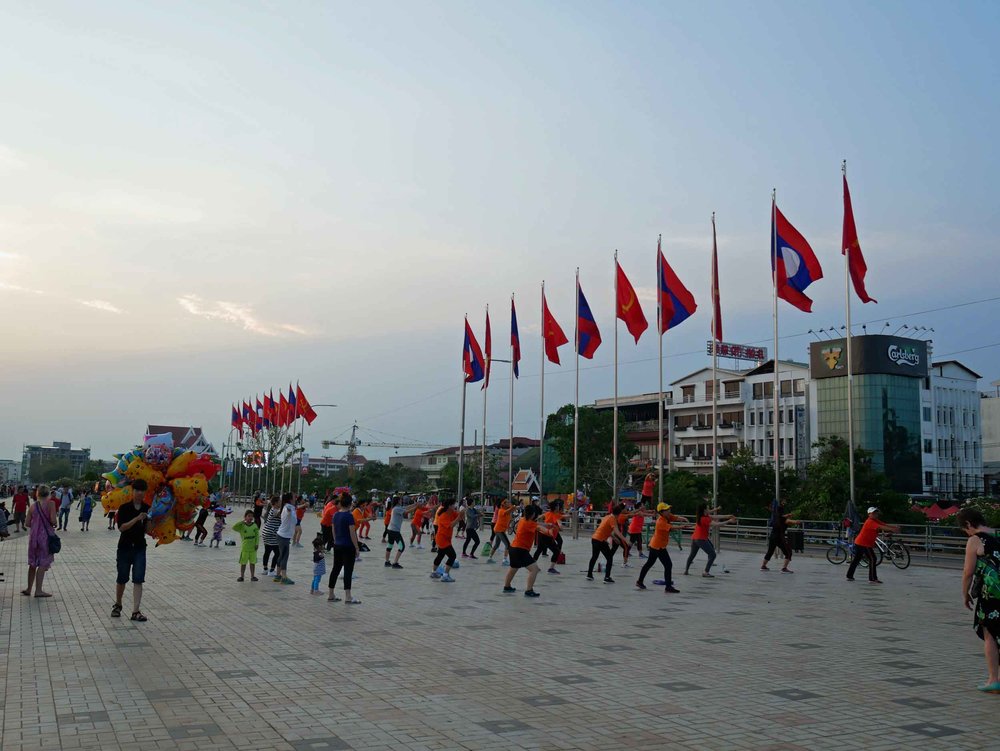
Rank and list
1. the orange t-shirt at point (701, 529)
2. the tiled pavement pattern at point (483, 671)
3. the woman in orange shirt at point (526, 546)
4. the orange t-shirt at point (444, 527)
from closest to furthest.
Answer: the tiled pavement pattern at point (483, 671)
the woman in orange shirt at point (526, 546)
the orange t-shirt at point (444, 527)
the orange t-shirt at point (701, 529)

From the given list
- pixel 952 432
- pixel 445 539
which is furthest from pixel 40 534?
pixel 952 432

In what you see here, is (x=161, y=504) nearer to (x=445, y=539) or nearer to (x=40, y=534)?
(x=40, y=534)

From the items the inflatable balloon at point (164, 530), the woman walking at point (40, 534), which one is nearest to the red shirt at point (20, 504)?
the woman walking at point (40, 534)

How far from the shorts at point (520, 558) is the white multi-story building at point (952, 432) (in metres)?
73.0

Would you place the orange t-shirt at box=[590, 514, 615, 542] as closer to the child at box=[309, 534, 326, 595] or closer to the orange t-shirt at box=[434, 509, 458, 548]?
the orange t-shirt at box=[434, 509, 458, 548]

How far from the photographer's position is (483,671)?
27.5 feet

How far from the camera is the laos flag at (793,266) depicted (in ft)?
83.1

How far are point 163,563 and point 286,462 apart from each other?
64972mm

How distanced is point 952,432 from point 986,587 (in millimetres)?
82569

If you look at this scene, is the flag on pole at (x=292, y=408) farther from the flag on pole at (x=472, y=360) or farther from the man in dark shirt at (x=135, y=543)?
the man in dark shirt at (x=135, y=543)

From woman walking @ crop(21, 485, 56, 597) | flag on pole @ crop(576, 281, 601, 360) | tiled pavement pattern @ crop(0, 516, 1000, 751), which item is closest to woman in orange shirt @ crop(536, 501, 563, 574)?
tiled pavement pattern @ crop(0, 516, 1000, 751)

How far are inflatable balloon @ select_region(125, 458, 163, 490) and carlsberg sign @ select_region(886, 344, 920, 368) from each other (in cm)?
7438

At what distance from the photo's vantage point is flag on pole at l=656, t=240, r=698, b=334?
29.6 metres

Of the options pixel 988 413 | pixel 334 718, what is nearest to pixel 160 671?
pixel 334 718
